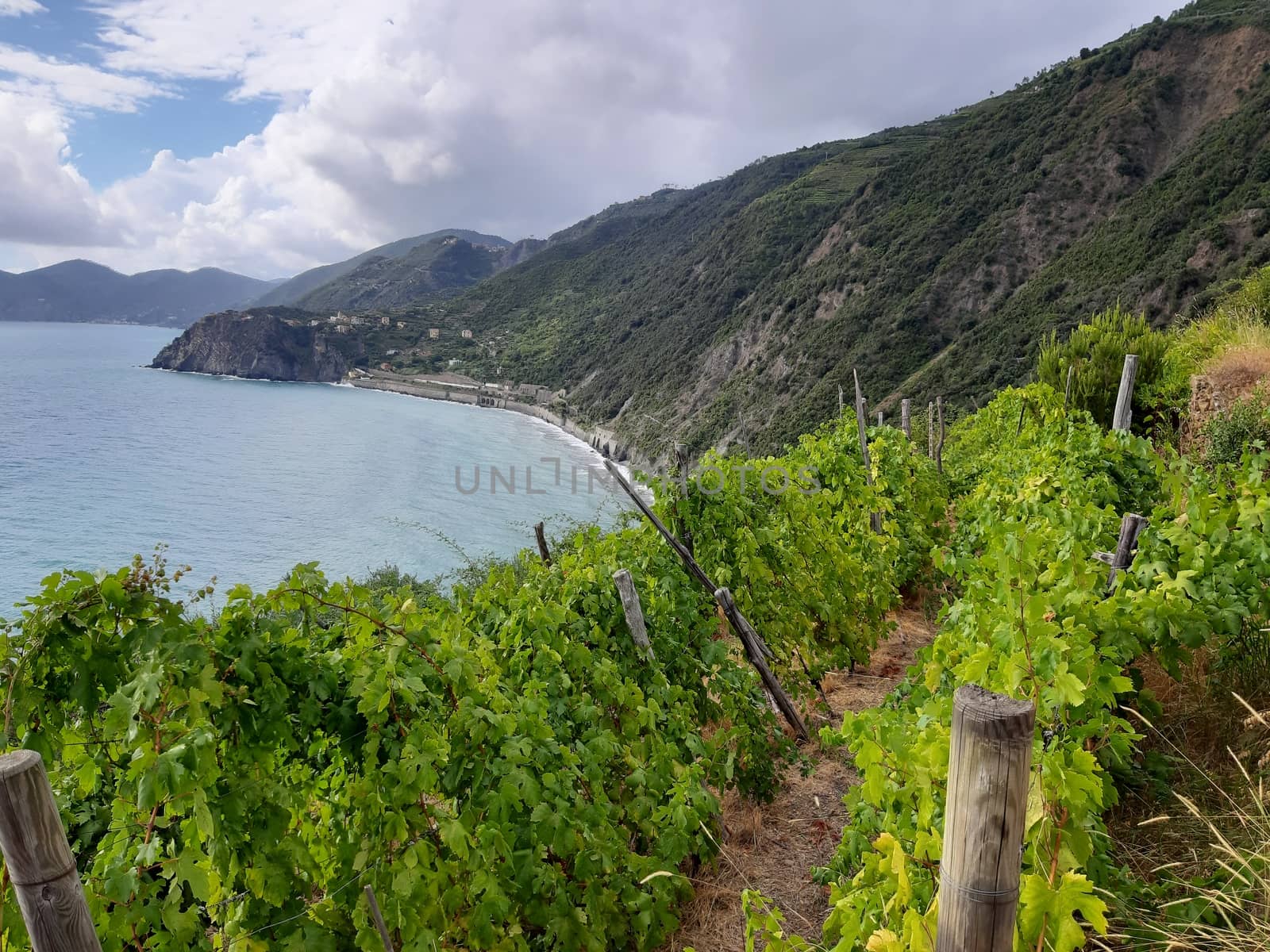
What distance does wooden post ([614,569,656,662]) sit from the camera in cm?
374

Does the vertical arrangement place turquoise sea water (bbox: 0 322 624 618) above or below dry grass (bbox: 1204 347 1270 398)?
below

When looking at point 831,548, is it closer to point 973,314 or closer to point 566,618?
point 566,618

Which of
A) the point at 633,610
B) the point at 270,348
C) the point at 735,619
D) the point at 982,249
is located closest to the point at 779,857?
the point at 735,619

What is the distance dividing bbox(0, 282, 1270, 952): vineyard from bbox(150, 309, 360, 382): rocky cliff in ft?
405

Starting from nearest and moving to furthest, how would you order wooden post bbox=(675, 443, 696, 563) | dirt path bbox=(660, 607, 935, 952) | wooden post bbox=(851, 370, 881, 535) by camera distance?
dirt path bbox=(660, 607, 935, 952) → wooden post bbox=(675, 443, 696, 563) → wooden post bbox=(851, 370, 881, 535)

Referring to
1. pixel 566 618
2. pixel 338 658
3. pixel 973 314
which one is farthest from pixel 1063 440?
pixel 973 314

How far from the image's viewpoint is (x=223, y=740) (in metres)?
2.03

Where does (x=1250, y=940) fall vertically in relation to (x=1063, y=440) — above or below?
below

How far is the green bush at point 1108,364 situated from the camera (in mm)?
11508

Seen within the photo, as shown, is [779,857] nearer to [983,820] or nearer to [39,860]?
[983,820]

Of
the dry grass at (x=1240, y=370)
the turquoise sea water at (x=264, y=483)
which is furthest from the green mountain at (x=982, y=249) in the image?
the dry grass at (x=1240, y=370)

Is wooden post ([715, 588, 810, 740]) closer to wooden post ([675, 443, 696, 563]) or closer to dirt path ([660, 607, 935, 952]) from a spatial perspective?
dirt path ([660, 607, 935, 952])

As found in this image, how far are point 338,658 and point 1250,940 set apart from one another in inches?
95.9

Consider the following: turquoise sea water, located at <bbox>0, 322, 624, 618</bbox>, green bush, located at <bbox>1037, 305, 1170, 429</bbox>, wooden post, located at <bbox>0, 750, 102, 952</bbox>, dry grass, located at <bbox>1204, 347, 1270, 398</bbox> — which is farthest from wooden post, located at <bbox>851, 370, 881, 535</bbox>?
turquoise sea water, located at <bbox>0, 322, 624, 618</bbox>
